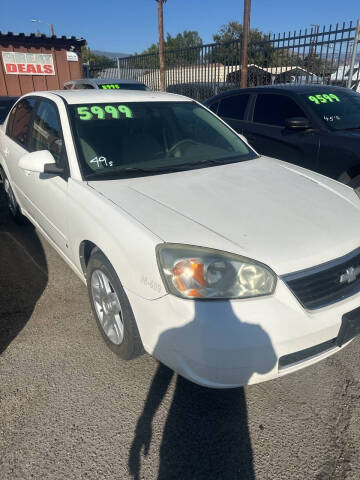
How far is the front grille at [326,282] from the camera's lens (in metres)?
1.82

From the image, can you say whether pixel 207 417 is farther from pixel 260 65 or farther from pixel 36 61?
pixel 36 61

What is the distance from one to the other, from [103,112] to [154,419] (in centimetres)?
225

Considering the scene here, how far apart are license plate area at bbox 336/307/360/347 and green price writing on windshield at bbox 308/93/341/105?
3595 millimetres

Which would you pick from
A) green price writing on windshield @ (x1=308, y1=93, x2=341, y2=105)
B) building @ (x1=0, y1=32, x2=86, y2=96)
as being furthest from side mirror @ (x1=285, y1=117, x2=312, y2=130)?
building @ (x1=0, y1=32, x2=86, y2=96)

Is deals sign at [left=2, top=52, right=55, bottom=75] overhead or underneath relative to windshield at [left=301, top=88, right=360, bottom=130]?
overhead

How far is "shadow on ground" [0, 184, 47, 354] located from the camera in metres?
2.92

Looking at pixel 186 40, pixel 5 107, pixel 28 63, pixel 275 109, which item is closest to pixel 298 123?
pixel 275 109

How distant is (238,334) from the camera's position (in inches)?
67.1

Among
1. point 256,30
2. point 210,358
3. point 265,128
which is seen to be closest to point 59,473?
point 210,358

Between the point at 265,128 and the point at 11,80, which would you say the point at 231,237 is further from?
the point at 11,80

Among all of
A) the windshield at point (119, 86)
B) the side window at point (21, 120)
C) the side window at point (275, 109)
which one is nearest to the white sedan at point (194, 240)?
the side window at point (21, 120)

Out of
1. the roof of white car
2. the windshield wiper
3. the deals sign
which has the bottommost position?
the windshield wiper

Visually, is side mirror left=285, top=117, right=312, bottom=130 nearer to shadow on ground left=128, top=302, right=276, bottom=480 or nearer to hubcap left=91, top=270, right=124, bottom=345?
hubcap left=91, top=270, right=124, bottom=345

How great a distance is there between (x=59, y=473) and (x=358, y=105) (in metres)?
5.06
